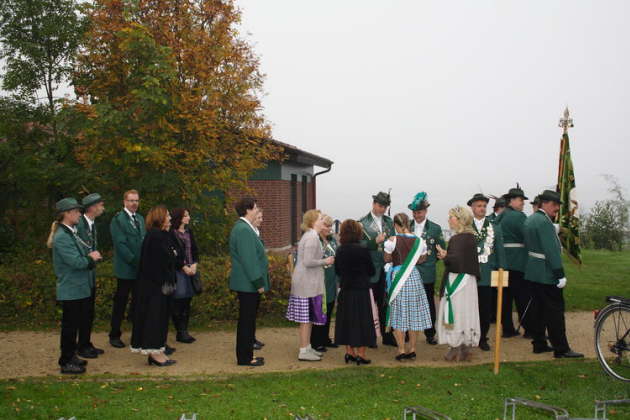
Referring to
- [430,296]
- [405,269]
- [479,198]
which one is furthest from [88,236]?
[479,198]

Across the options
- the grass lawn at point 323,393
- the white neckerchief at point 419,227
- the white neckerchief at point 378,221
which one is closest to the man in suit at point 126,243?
the grass lawn at point 323,393

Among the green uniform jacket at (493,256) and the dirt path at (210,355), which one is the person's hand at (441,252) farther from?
the dirt path at (210,355)

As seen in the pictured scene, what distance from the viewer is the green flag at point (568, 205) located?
13.1 m

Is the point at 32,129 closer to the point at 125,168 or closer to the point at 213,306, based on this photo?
the point at 125,168

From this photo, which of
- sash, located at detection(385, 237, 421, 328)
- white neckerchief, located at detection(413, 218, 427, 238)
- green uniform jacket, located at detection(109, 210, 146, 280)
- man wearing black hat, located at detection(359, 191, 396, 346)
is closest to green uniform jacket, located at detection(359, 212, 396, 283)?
man wearing black hat, located at detection(359, 191, 396, 346)

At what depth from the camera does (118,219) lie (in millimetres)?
8078

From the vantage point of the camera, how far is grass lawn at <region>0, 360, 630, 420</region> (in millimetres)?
5500

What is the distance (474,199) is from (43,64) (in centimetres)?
1088

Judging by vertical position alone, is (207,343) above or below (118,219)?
below

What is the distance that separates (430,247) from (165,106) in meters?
5.88

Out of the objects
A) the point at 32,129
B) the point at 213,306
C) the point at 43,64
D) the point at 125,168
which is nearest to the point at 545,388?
the point at 213,306

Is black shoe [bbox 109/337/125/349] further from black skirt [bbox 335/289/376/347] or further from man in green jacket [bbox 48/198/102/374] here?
black skirt [bbox 335/289/376/347]

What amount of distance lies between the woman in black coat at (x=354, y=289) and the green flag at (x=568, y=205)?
24.3ft

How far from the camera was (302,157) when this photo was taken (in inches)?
899
